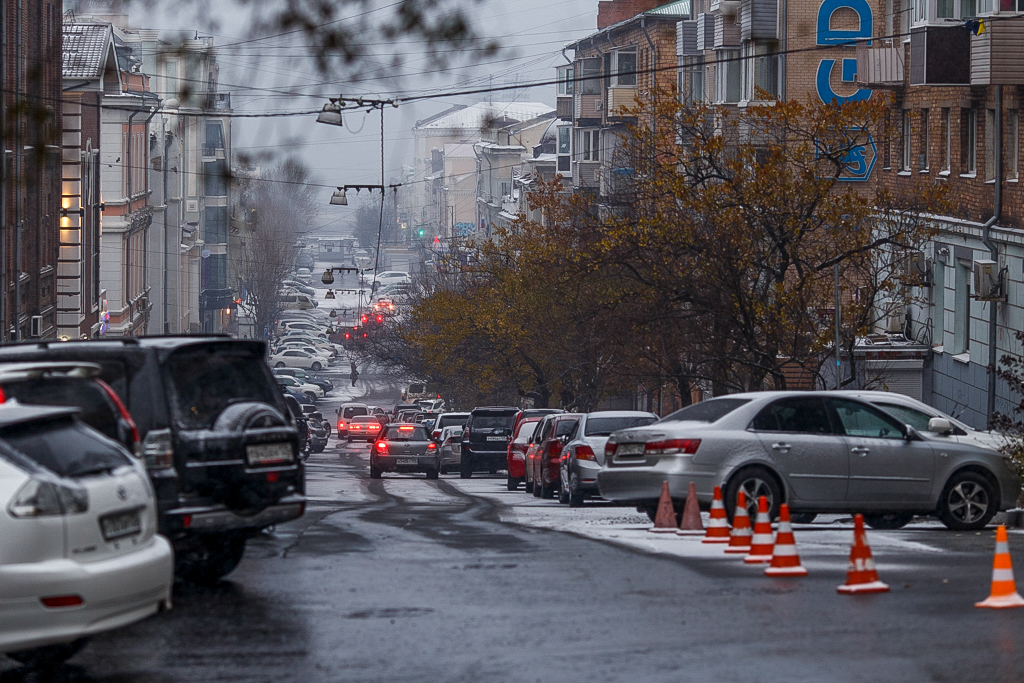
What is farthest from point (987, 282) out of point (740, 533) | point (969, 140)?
point (740, 533)

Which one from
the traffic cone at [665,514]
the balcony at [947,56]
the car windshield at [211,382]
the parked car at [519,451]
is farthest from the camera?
the balcony at [947,56]

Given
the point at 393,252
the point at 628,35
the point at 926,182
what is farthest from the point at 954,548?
the point at 393,252

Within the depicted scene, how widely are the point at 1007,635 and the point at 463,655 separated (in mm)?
3212

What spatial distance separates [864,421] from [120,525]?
9247 millimetres

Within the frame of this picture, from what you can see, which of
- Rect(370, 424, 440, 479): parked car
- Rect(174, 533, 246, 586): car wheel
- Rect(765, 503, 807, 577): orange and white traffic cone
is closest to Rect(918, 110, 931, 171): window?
Rect(370, 424, 440, 479): parked car

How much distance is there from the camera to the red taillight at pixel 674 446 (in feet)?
47.6

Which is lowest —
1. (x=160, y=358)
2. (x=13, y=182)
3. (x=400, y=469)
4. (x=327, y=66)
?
(x=400, y=469)

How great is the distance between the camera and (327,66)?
689cm

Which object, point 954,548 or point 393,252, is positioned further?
point 393,252

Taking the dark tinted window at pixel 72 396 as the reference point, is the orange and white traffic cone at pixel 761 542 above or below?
below

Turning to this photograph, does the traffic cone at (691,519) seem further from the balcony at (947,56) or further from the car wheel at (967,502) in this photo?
the balcony at (947,56)

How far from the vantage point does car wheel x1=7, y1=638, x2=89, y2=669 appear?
26.1ft

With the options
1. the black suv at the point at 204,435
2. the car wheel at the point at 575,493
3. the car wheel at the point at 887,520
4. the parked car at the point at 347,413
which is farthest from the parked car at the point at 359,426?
the black suv at the point at 204,435

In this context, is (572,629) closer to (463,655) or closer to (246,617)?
(463,655)
